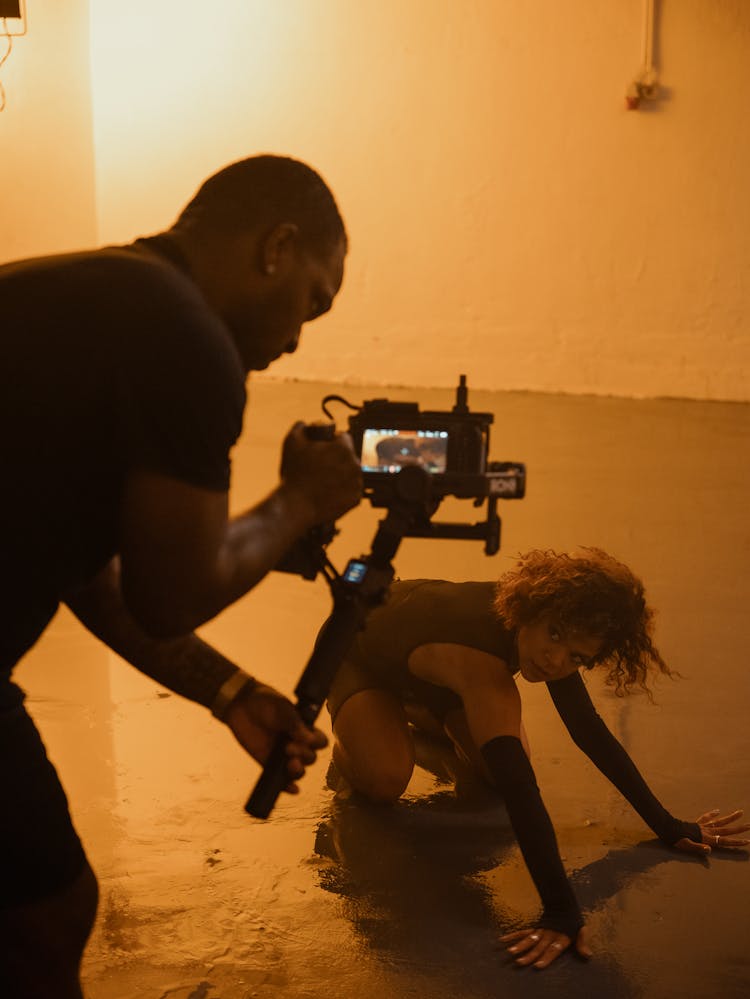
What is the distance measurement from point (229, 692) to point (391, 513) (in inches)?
10.4

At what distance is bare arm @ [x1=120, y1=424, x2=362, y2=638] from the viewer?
92 cm

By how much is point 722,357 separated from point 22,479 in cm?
582

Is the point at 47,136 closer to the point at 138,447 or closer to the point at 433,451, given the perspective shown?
the point at 433,451

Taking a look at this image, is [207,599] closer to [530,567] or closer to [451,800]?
[530,567]

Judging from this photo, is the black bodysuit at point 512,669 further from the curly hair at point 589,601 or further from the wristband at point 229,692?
the wristband at point 229,692

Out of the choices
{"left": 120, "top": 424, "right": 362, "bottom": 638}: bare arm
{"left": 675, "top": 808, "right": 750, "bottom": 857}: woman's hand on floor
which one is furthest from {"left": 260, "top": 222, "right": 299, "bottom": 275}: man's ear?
{"left": 675, "top": 808, "right": 750, "bottom": 857}: woman's hand on floor

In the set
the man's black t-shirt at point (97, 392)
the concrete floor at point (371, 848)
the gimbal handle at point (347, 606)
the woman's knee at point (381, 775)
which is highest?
the man's black t-shirt at point (97, 392)

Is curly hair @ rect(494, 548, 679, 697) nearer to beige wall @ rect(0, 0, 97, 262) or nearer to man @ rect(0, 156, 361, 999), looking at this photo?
man @ rect(0, 156, 361, 999)

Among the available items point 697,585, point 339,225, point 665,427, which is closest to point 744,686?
point 697,585

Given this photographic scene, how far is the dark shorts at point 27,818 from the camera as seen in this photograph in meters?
Result: 1.01

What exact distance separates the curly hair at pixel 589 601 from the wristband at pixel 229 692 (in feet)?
2.55

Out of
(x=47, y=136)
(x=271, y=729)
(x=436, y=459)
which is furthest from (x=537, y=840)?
(x=47, y=136)

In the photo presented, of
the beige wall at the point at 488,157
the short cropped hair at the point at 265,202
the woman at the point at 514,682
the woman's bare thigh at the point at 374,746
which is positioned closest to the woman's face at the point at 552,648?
the woman at the point at 514,682

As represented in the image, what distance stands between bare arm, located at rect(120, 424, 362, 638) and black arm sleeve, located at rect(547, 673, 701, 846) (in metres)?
1.01
